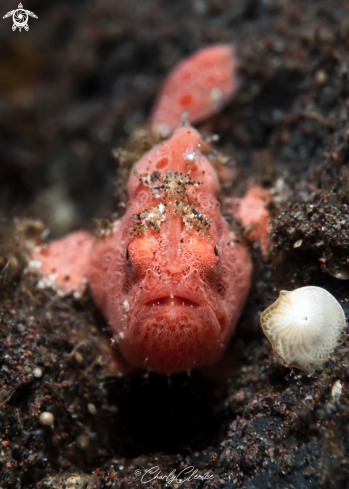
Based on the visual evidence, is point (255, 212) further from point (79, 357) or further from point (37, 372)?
point (37, 372)

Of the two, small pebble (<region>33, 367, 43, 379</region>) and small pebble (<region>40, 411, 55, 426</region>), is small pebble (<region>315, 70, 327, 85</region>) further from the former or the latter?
small pebble (<region>40, 411, 55, 426</region>)

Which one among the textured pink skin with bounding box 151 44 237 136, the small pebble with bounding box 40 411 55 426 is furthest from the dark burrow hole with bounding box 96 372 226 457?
the textured pink skin with bounding box 151 44 237 136

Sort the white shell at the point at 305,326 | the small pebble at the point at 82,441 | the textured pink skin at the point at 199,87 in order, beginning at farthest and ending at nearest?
1. the textured pink skin at the point at 199,87
2. the small pebble at the point at 82,441
3. the white shell at the point at 305,326

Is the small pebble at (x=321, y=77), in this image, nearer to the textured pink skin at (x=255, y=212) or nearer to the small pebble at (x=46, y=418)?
the textured pink skin at (x=255, y=212)

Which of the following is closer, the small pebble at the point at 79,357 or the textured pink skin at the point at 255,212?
the small pebble at the point at 79,357

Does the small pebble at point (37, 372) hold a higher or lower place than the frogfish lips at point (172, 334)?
lower

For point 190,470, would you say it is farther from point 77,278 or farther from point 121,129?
point 121,129

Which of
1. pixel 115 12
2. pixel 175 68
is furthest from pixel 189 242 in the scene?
pixel 115 12

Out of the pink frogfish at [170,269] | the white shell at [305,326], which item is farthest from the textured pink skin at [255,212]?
the white shell at [305,326]
